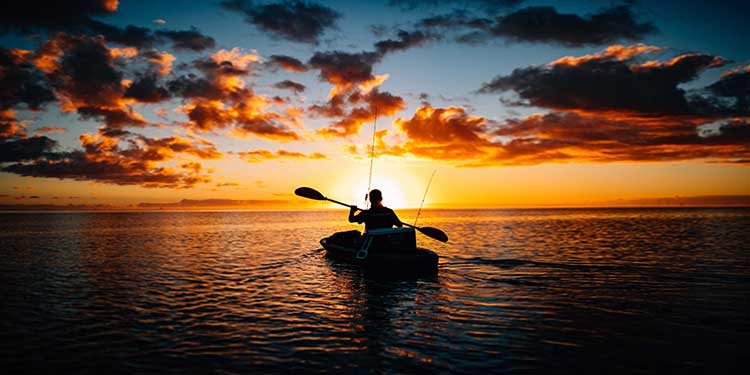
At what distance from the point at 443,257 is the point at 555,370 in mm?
17194

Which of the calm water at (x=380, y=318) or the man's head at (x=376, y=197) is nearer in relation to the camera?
the calm water at (x=380, y=318)

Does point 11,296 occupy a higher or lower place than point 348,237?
lower

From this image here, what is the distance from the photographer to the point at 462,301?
1319cm

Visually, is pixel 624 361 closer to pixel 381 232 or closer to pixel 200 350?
pixel 200 350

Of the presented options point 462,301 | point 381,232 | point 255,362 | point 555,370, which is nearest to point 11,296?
point 255,362

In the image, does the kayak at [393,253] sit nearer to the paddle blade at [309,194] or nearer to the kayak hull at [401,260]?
the kayak hull at [401,260]

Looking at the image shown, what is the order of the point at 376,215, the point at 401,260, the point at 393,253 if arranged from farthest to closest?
the point at 376,215
the point at 393,253
the point at 401,260

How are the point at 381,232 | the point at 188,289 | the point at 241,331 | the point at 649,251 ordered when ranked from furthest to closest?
1. the point at 649,251
2. the point at 381,232
3. the point at 188,289
4. the point at 241,331

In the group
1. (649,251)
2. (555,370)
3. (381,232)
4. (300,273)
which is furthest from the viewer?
(649,251)

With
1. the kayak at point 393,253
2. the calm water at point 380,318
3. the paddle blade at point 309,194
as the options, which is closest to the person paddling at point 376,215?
the kayak at point 393,253

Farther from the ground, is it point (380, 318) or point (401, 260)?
point (401, 260)

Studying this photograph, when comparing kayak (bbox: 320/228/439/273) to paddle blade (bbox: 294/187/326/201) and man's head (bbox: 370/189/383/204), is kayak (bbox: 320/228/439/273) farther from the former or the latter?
paddle blade (bbox: 294/187/326/201)

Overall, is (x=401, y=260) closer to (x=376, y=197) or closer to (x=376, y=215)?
(x=376, y=215)

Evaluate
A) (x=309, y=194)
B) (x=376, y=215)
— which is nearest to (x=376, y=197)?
(x=376, y=215)
